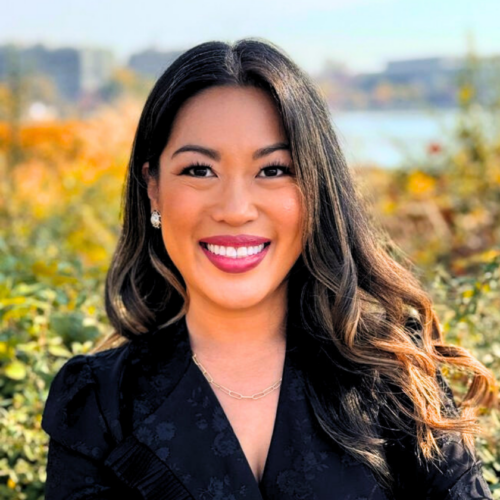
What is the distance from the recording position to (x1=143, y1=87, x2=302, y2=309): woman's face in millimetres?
1856

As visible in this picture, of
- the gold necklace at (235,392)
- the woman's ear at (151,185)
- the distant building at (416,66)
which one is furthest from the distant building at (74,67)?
the gold necklace at (235,392)

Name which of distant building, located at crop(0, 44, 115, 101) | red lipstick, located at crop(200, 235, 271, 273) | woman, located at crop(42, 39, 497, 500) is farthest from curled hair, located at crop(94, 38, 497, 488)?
distant building, located at crop(0, 44, 115, 101)

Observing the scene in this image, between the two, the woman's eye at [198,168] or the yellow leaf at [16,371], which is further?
the yellow leaf at [16,371]

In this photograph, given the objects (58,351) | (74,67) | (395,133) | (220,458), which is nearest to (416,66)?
(395,133)

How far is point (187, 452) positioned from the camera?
1883mm

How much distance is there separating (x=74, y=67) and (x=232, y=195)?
7422 mm

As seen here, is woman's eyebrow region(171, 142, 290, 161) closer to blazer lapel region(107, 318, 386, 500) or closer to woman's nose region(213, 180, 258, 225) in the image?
woman's nose region(213, 180, 258, 225)

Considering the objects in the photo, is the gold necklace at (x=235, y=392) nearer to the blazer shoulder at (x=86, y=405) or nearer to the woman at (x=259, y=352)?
the woman at (x=259, y=352)

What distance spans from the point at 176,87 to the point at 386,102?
17.1 feet

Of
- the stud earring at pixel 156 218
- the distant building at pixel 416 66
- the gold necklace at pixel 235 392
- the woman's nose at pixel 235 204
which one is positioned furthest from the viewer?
the distant building at pixel 416 66

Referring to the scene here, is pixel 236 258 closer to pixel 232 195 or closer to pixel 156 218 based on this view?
pixel 232 195

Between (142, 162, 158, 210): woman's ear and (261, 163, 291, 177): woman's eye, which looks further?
(142, 162, 158, 210): woman's ear

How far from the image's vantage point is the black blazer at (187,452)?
184 centimetres

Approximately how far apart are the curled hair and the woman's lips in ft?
0.41
